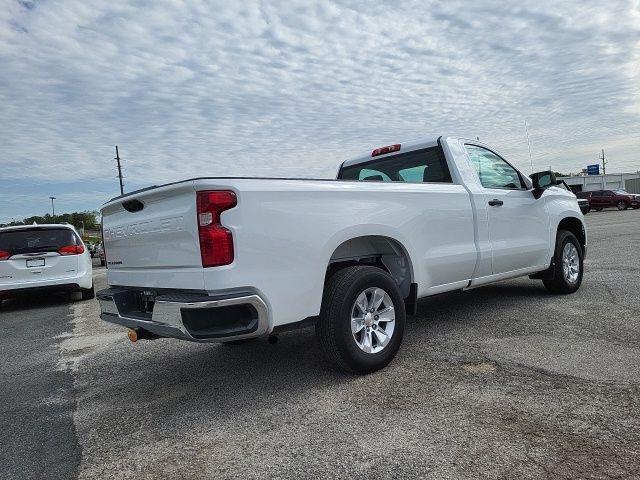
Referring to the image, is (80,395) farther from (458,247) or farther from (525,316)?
(525,316)

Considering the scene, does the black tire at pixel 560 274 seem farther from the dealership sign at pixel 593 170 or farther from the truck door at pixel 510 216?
the dealership sign at pixel 593 170

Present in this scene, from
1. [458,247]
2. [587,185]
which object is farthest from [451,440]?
[587,185]

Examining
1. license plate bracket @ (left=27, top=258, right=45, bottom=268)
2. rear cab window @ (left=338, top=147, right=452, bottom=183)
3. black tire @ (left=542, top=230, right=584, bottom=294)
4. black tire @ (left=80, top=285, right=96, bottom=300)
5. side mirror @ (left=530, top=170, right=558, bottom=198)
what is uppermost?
rear cab window @ (left=338, top=147, right=452, bottom=183)

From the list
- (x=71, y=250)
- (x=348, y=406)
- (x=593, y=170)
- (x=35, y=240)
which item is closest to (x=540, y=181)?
(x=348, y=406)

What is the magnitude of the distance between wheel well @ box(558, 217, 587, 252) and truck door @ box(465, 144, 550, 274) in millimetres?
829

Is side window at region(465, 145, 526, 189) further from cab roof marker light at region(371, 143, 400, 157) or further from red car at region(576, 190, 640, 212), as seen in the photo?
red car at region(576, 190, 640, 212)

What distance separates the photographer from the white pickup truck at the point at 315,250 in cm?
338

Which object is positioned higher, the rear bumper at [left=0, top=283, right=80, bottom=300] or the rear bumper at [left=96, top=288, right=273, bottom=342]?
the rear bumper at [left=96, top=288, right=273, bottom=342]

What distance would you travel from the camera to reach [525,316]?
18.6 feet

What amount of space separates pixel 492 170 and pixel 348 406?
11.2 feet

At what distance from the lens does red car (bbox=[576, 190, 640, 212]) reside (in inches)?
1548

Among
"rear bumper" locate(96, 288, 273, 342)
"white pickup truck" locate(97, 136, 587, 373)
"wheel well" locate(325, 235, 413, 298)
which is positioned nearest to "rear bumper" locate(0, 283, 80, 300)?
"white pickup truck" locate(97, 136, 587, 373)

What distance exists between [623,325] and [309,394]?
10.3 feet

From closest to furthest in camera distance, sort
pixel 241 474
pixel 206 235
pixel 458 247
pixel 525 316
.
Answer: pixel 241 474, pixel 206 235, pixel 458 247, pixel 525 316
